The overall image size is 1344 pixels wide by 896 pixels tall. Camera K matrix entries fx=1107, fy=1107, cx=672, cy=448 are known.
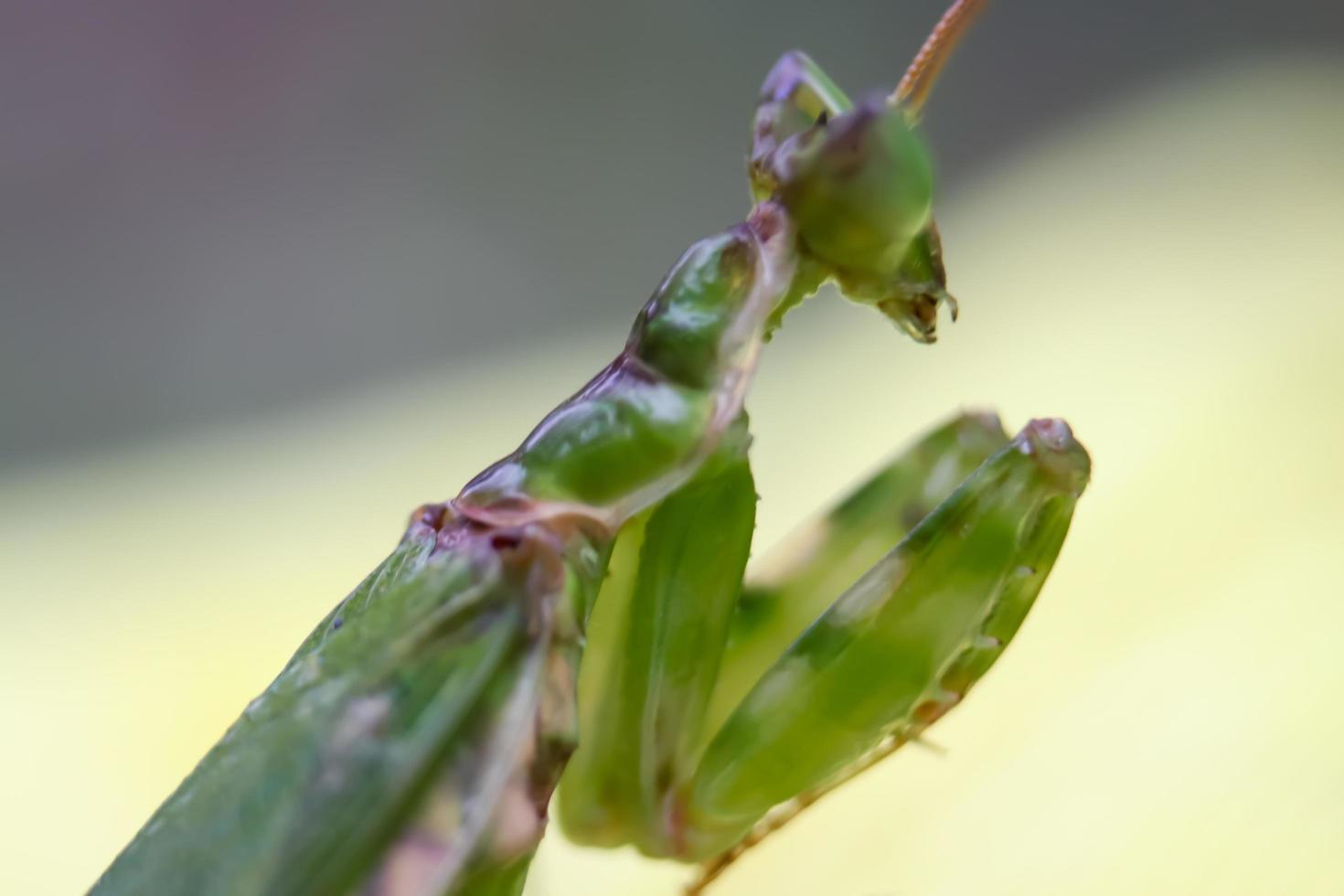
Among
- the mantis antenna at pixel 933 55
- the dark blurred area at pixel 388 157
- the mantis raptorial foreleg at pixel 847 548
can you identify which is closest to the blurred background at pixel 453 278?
the dark blurred area at pixel 388 157

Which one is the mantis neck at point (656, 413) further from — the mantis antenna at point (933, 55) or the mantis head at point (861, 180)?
the mantis antenna at point (933, 55)

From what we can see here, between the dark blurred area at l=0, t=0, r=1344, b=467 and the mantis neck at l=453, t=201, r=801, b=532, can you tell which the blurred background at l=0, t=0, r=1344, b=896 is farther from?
the mantis neck at l=453, t=201, r=801, b=532

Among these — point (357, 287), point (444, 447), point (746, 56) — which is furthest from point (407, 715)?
point (746, 56)

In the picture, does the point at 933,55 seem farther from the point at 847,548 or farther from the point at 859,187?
the point at 847,548

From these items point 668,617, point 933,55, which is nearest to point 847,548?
point 668,617

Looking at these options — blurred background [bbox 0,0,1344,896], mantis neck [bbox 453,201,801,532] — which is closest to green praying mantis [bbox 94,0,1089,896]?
mantis neck [bbox 453,201,801,532]
